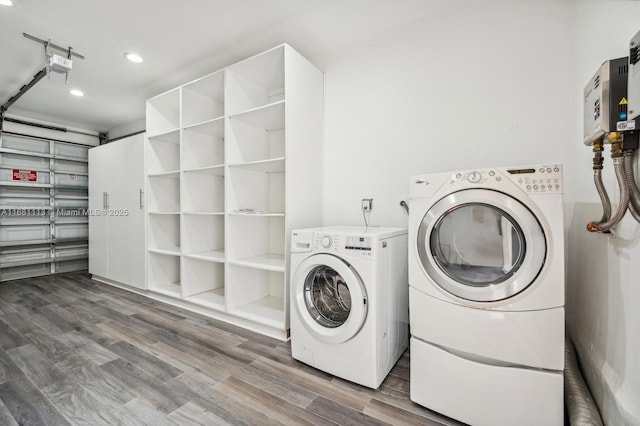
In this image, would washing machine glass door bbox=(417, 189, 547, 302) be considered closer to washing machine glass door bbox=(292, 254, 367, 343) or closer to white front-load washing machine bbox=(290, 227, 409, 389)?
white front-load washing machine bbox=(290, 227, 409, 389)

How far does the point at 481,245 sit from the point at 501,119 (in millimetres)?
1030

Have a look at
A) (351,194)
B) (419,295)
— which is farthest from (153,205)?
(419,295)

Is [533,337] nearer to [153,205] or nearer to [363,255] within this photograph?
[363,255]

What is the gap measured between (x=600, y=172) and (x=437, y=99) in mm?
1153

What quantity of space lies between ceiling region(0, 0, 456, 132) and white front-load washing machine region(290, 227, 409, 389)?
1.60 metres

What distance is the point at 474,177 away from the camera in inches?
49.4

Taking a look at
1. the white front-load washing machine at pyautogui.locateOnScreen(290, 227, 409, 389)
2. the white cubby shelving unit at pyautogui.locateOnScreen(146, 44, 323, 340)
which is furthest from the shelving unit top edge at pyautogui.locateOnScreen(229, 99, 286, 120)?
the white front-load washing machine at pyautogui.locateOnScreen(290, 227, 409, 389)

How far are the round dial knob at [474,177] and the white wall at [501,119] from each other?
0.51 metres

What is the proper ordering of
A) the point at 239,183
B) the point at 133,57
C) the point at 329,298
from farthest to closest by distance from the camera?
the point at 133,57, the point at 239,183, the point at 329,298

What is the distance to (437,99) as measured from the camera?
6.64ft

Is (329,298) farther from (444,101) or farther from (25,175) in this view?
(25,175)

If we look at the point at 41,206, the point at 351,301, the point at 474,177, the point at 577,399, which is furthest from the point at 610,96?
the point at 41,206

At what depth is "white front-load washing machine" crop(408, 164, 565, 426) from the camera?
1.13 meters

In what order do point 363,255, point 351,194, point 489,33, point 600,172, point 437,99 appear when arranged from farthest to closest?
point 351,194
point 437,99
point 489,33
point 363,255
point 600,172
